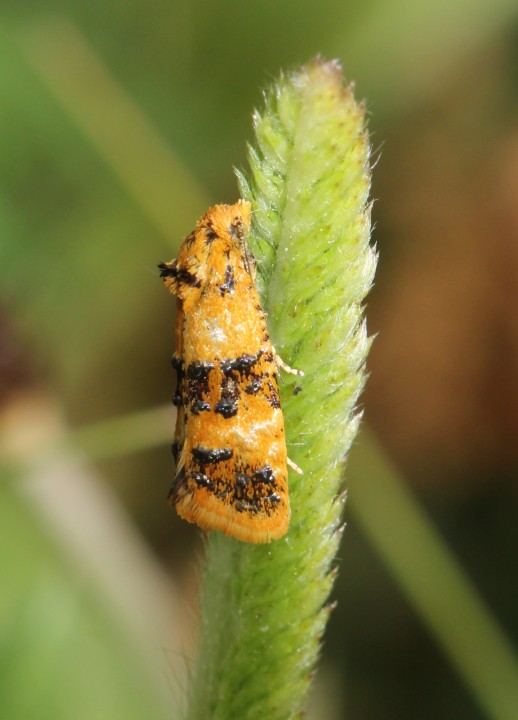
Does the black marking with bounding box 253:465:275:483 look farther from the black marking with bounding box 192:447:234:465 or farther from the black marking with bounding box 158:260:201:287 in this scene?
the black marking with bounding box 158:260:201:287

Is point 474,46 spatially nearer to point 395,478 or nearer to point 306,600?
point 395,478

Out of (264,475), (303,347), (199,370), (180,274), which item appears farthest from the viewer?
(180,274)

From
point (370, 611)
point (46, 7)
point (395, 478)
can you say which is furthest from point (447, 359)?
point (46, 7)

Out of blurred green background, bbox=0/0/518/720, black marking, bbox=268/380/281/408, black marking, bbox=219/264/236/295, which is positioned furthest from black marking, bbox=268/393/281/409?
blurred green background, bbox=0/0/518/720

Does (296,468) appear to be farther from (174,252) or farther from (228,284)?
(174,252)

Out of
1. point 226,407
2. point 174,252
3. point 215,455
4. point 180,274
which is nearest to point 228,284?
point 180,274

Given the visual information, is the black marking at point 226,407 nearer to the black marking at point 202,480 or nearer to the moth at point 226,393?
the moth at point 226,393
